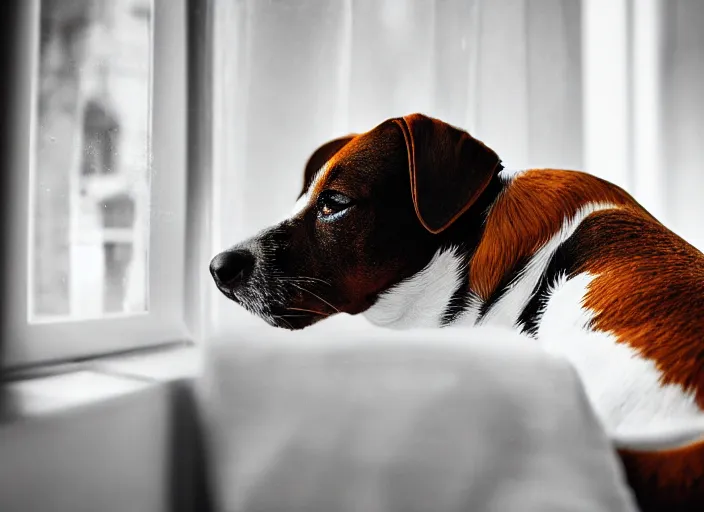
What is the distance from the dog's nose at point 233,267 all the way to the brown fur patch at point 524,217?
0.31 m

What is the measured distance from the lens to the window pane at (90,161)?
82cm

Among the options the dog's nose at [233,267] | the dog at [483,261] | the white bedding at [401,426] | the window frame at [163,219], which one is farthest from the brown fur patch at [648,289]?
the window frame at [163,219]

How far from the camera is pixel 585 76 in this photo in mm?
856

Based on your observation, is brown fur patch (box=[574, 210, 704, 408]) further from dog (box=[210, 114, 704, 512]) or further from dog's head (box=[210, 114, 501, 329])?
dog's head (box=[210, 114, 501, 329])

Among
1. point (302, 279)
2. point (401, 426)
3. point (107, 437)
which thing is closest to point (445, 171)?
point (302, 279)

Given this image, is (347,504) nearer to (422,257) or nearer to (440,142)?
(422,257)

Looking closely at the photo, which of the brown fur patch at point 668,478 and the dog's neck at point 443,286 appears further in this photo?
the dog's neck at point 443,286

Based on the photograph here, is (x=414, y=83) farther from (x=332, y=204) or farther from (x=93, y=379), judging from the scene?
(x=93, y=379)

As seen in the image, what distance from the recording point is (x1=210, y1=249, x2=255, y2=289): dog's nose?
81cm

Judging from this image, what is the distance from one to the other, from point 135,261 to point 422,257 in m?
0.50

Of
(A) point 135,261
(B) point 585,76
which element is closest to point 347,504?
(A) point 135,261

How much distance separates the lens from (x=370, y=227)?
31.2 inches

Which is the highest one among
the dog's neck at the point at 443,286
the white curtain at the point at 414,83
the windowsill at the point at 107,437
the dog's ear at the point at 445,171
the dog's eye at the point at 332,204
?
the white curtain at the point at 414,83

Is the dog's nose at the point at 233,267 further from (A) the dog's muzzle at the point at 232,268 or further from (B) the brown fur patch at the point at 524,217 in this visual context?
(B) the brown fur patch at the point at 524,217
